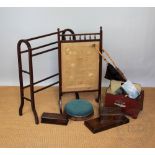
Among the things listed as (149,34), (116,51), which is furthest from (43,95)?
(149,34)

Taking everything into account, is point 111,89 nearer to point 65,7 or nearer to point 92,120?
point 92,120

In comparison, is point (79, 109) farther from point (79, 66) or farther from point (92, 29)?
point (92, 29)

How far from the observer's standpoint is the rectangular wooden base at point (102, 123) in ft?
7.68

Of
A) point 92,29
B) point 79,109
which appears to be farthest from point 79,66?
point 92,29

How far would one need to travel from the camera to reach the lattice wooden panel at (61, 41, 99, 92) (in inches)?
99.1

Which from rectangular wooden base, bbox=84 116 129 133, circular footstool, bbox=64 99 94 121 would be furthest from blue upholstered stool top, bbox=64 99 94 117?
rectangular wooden base, bbox=84 116 129 133

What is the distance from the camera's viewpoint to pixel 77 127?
242 centimetres

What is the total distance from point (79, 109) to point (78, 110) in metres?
0.02

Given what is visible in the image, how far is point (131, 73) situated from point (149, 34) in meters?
0.50

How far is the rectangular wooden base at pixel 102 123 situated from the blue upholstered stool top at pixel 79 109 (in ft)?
0.36

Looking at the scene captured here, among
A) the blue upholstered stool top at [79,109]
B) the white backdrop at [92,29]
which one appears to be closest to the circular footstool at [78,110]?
the blue upholstered stool top at [79,109]

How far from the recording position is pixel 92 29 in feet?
10.1

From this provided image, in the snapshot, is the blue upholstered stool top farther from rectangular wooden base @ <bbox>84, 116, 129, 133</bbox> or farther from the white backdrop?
the white backdrop

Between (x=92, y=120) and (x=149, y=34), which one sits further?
(x=149, y=34)
